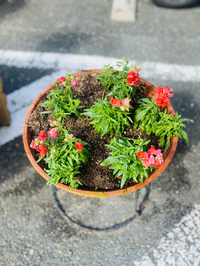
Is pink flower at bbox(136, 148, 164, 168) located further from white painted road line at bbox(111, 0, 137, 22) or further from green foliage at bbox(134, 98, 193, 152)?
white painted road line at bbox(111, 0, 137, 22)

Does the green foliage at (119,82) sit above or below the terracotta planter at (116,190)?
above

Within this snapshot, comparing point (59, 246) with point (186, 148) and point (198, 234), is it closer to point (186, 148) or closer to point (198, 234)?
point (198, 234)

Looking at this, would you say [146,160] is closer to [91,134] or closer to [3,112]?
[91,134]

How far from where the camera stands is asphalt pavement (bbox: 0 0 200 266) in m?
2.28

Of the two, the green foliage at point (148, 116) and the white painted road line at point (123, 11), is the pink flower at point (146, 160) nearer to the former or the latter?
the green foliage at point (148, 116)

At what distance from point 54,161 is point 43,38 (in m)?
2.85

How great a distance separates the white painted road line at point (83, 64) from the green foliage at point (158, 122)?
166 centimetres

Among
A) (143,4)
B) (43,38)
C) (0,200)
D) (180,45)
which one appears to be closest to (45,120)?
(0,200)

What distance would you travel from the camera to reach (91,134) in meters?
2.00

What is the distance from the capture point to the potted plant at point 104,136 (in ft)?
5.40

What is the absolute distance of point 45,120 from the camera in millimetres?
2029

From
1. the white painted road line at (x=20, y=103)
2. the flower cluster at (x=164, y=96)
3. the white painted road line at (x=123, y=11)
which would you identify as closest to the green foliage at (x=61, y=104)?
the flower cluster at (x=164, y=96)

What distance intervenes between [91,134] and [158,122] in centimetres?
58

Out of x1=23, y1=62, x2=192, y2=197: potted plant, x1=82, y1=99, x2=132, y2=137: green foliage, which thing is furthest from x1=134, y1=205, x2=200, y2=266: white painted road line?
x1=82, y1=99, x2=132, y2=137: green foliage
